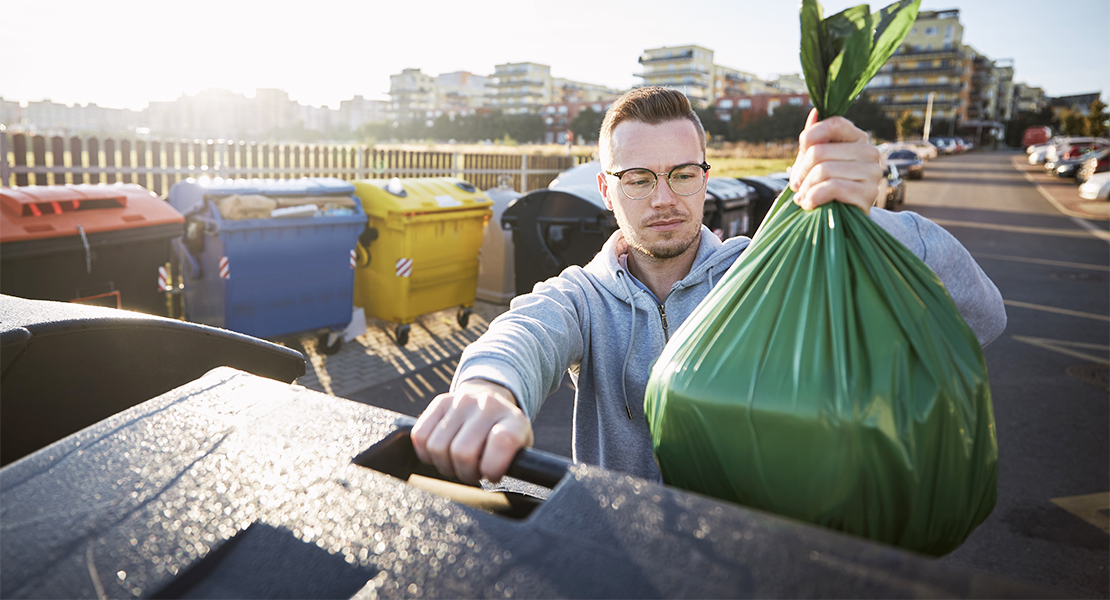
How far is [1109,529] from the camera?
3.49m

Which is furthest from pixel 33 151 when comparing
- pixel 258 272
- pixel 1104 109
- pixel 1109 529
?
pixel 1104 109

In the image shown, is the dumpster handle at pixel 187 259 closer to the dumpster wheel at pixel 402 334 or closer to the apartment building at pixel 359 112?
the dumpster wheel at pixel 402 334

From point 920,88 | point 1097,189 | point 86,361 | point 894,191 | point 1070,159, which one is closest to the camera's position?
point 86,361

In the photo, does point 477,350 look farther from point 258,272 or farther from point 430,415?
point 258,272

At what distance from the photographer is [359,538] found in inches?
27.0

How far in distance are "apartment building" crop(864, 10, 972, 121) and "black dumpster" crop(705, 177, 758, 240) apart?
112848 millimetres

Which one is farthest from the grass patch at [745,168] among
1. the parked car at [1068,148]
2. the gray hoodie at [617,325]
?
the gray hoodie at [617,325]

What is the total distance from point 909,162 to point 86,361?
1366 inches

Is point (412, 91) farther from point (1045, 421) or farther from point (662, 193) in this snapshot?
point (662, 193)

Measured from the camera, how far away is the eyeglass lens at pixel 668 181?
2.21m

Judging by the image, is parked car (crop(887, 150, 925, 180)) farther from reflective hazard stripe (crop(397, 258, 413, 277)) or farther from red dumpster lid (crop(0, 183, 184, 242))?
red dumpster lid (crop(0, 183, 184, 242))

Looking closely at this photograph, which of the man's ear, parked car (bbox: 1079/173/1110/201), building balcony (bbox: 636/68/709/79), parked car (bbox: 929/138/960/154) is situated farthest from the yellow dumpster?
building balcony (bbox: 636/68/709/79)

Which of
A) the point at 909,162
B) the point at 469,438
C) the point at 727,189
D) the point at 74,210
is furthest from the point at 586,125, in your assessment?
the point at 469,438

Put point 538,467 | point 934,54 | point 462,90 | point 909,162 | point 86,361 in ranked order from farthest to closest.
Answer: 1. point 462,90
2. point 934,54
3. point 909,162
4. point 86,361
5. point 538,467
